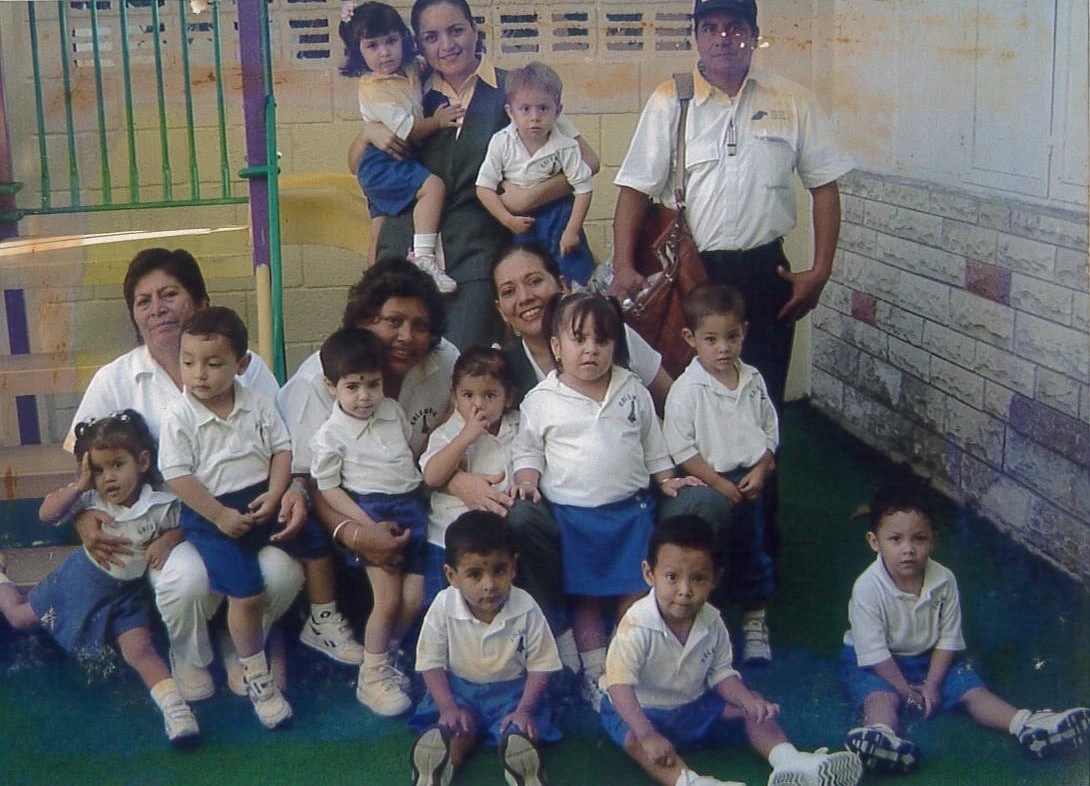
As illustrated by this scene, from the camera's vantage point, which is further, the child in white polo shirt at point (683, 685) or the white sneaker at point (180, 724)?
the white sneaker at point (180, 724)

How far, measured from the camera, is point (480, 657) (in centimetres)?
345

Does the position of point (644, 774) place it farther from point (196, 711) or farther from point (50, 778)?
point (50, 778)

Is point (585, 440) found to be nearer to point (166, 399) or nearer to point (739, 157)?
point (739, 157)

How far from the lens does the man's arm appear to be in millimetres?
3783

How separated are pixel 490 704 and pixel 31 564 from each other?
4.08 feet

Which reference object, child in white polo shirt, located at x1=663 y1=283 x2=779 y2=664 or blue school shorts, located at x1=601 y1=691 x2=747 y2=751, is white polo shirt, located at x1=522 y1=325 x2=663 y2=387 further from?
blue school shorts, located at x1=601 y1=691 x2=747 y2=751

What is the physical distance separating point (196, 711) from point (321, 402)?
0.82 metres

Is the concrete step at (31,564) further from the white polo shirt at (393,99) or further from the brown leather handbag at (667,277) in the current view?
the brown leather handbag at (667,277)

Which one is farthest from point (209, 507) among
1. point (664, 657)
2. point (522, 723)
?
point (664, 657)

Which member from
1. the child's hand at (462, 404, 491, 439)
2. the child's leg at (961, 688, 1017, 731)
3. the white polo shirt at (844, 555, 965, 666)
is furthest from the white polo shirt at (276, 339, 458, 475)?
the child's leg at (961, 688, 1017, 731)

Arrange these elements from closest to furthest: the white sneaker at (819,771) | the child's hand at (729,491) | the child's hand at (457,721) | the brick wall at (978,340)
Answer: the white sneaker at (819,771) → the child's hand at (457,721) → the child's hand at (729,491) → the brick wall at (978,340)

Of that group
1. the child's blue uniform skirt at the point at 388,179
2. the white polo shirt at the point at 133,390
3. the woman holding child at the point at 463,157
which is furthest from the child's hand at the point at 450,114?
the white polo shirt at the point at 133,390

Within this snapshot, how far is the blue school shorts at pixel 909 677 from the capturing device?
3539 millimetres

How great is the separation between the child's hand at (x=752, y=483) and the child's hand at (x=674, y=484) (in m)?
0.13
